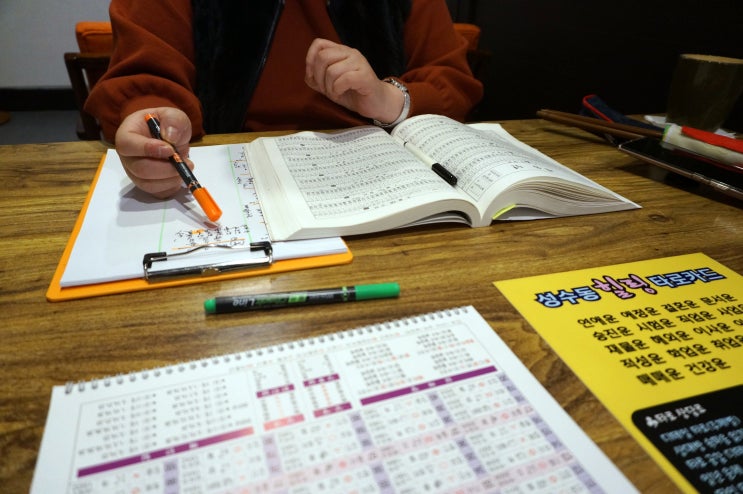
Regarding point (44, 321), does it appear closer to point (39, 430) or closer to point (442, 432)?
point (39, 430)

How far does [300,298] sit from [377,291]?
81 mm

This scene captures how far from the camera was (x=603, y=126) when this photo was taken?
96 cm

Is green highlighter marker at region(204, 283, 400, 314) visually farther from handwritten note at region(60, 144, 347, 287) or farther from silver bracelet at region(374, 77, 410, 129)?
silver bracelet at region(374, 77, 410, 129)

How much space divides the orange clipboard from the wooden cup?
863 mm

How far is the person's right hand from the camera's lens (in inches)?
23.9

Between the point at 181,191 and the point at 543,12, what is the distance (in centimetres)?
203

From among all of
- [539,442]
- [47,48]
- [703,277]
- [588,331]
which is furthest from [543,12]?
[47,48]

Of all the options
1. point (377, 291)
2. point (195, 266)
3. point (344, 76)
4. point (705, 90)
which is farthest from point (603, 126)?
point (195, 266)

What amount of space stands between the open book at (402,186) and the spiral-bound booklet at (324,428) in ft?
0.71

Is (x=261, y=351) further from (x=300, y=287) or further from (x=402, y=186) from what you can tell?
(x=402, y=186)

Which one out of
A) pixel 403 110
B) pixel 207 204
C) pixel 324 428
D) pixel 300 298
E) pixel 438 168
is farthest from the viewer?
pixel 403 110

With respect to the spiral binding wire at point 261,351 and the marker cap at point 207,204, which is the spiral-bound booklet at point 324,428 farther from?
the marker cap at point 207,204

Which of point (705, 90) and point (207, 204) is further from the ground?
point (705, 90)

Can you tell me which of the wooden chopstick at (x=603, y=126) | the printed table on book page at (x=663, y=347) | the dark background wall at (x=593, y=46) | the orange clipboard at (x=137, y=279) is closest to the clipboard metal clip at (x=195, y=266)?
the orange clipboard at (x=137, y=279)
